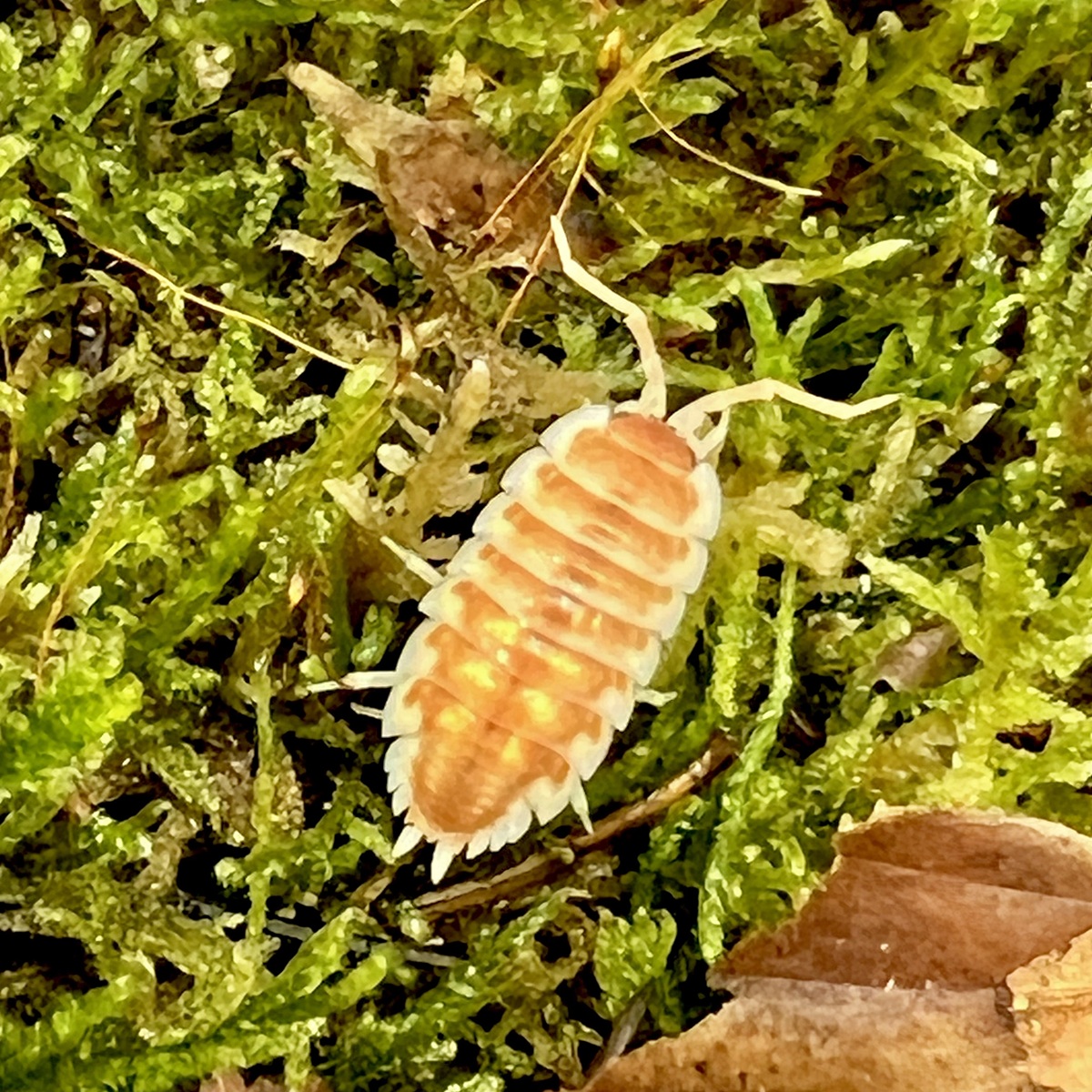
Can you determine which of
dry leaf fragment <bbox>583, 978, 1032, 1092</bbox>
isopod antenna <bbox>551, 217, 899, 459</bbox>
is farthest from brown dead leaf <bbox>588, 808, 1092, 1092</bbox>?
isopod antenna <bbox>551, 217, 899, 459</bbox>

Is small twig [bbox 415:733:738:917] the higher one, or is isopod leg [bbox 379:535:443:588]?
isopod leg [bbox 379:535:443:588]

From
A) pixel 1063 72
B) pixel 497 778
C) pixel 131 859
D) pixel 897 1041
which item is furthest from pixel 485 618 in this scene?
pixel 1063 72

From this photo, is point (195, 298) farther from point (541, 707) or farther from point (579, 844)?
point (579, 844)

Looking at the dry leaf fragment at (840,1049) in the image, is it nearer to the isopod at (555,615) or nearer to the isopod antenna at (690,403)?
the isopod at (555,615)

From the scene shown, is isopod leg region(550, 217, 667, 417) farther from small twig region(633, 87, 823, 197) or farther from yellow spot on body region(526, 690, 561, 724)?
yellow spot on body region(526, 690, 561, 724)

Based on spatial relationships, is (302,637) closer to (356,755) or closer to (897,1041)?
(356,755)

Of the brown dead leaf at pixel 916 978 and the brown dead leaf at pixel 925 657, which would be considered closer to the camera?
the brown dead leaf at pixel 916 978

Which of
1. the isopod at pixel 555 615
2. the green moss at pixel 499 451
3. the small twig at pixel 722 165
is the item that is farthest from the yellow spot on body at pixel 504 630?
the small twig at pixel 722 165
